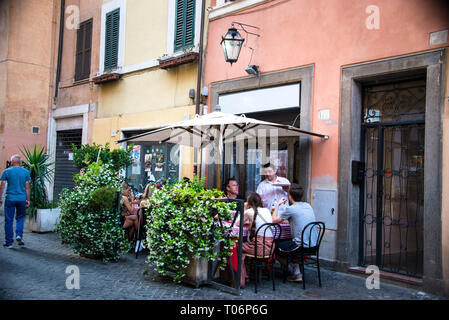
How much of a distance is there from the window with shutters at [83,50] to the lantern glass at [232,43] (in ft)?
21.8

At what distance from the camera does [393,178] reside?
6.56 m

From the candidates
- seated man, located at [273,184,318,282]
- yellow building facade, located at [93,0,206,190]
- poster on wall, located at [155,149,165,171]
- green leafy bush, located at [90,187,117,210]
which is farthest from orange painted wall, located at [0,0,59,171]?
seated man, located at [273,184,318,282]

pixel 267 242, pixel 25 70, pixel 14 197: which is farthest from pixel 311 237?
pixel 25 70

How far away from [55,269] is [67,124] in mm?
8535

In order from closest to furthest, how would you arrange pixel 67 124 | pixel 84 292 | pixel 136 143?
pixel 84 292
pixel 136 143
pixel 67 124

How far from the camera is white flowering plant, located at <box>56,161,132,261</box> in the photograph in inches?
268

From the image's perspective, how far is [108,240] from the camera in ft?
22.5

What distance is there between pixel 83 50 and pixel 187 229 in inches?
395

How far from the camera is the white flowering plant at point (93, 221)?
681 centimetres

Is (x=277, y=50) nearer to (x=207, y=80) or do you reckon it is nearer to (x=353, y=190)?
(x=207, y=80)

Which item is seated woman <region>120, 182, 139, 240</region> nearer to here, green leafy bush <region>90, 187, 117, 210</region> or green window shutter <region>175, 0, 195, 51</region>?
green leafy bush <region>90, 187, 117, 210</region>

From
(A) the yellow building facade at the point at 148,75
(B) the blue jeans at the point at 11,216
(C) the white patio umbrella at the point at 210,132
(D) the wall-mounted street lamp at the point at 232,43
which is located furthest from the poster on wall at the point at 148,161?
(D) the wall-mounted street lamp at the point at 232,43

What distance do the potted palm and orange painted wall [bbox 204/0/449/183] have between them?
4.53m
